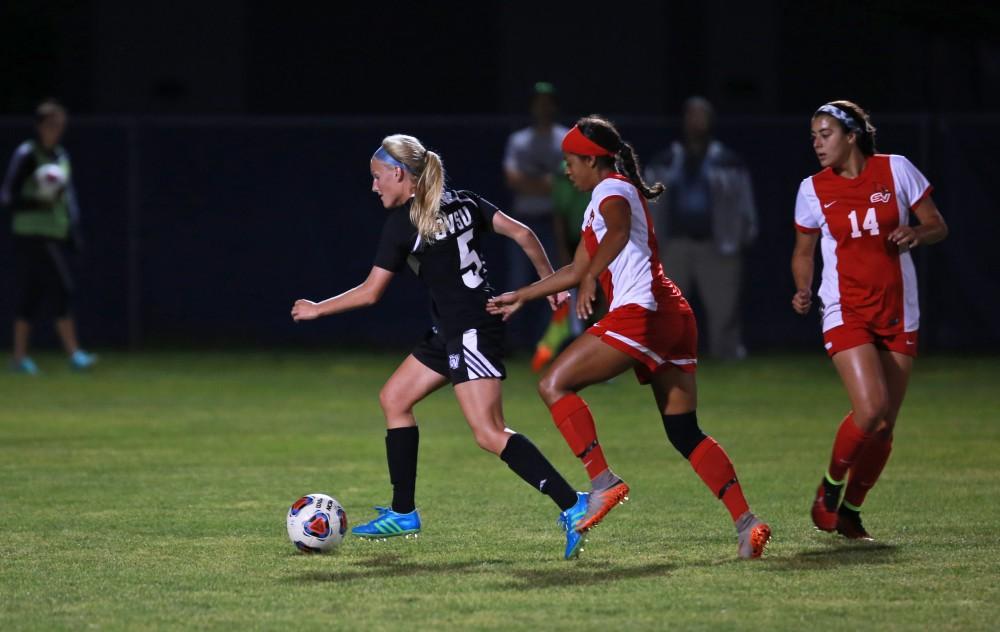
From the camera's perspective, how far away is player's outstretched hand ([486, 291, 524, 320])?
7245 mm

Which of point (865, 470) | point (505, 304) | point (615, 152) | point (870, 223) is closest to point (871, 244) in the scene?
point (870, 223)

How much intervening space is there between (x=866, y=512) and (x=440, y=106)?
726 inches

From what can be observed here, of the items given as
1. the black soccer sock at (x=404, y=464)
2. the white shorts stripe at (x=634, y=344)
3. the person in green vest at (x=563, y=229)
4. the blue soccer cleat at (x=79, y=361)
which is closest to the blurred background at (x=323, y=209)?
the blue soccer cleat at (x=79, y=361)

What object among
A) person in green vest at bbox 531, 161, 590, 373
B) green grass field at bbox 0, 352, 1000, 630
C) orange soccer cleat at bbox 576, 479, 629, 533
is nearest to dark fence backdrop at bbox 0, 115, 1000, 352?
person in green vest at bbox 531, 161, 590, 373

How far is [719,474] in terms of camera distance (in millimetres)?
7398

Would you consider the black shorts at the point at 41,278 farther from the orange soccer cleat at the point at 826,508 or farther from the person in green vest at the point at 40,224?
the orange soccer cleat at the point at 826,508

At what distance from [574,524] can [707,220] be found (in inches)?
401

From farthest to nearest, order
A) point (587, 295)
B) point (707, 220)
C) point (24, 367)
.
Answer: point (707, 220), point (24, 367), point (587, 295)

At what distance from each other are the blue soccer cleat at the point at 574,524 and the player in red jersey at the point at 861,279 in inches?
51.3

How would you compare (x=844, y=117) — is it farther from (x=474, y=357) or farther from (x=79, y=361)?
(x=79, y=361)

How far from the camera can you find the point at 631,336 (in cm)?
730

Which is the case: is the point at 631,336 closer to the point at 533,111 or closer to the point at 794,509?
the point at 794,509

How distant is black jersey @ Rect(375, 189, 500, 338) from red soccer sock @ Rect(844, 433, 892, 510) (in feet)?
5.99

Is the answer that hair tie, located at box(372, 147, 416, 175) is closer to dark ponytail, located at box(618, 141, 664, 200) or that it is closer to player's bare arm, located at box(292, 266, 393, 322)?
player's bare arm, located at box(292, 266, 393, 322)
